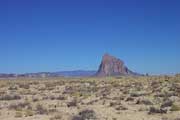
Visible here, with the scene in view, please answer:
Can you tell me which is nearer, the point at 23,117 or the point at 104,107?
the point at 23,117

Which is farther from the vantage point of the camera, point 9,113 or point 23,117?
point 9,113

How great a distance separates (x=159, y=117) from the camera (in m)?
18.3

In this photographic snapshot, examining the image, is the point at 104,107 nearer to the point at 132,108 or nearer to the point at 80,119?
the point at 132,108

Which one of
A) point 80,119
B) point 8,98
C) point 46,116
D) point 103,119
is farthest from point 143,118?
point 8,98

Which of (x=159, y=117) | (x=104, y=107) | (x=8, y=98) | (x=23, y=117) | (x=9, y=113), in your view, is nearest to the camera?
(x=159, y=117)

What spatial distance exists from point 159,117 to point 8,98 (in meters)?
15.3

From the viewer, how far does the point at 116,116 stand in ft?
62.3

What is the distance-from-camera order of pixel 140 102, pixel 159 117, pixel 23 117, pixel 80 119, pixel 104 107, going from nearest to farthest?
pixel 80 119, pixel 159 117, pixel 23 117, pixel 104 107, pixel 140 102

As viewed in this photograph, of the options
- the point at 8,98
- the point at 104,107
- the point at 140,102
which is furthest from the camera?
the point at 8,98

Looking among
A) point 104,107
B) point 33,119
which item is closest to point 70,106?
point 104,107

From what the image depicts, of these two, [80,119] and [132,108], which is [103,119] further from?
[132,108]

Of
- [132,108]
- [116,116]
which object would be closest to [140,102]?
[132,108]

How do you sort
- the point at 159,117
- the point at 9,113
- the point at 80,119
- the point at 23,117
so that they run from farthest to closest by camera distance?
the point at 9,113 < the point at 23,117 < the point at 159,117 < the point at 80,119

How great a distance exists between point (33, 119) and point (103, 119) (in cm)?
333
